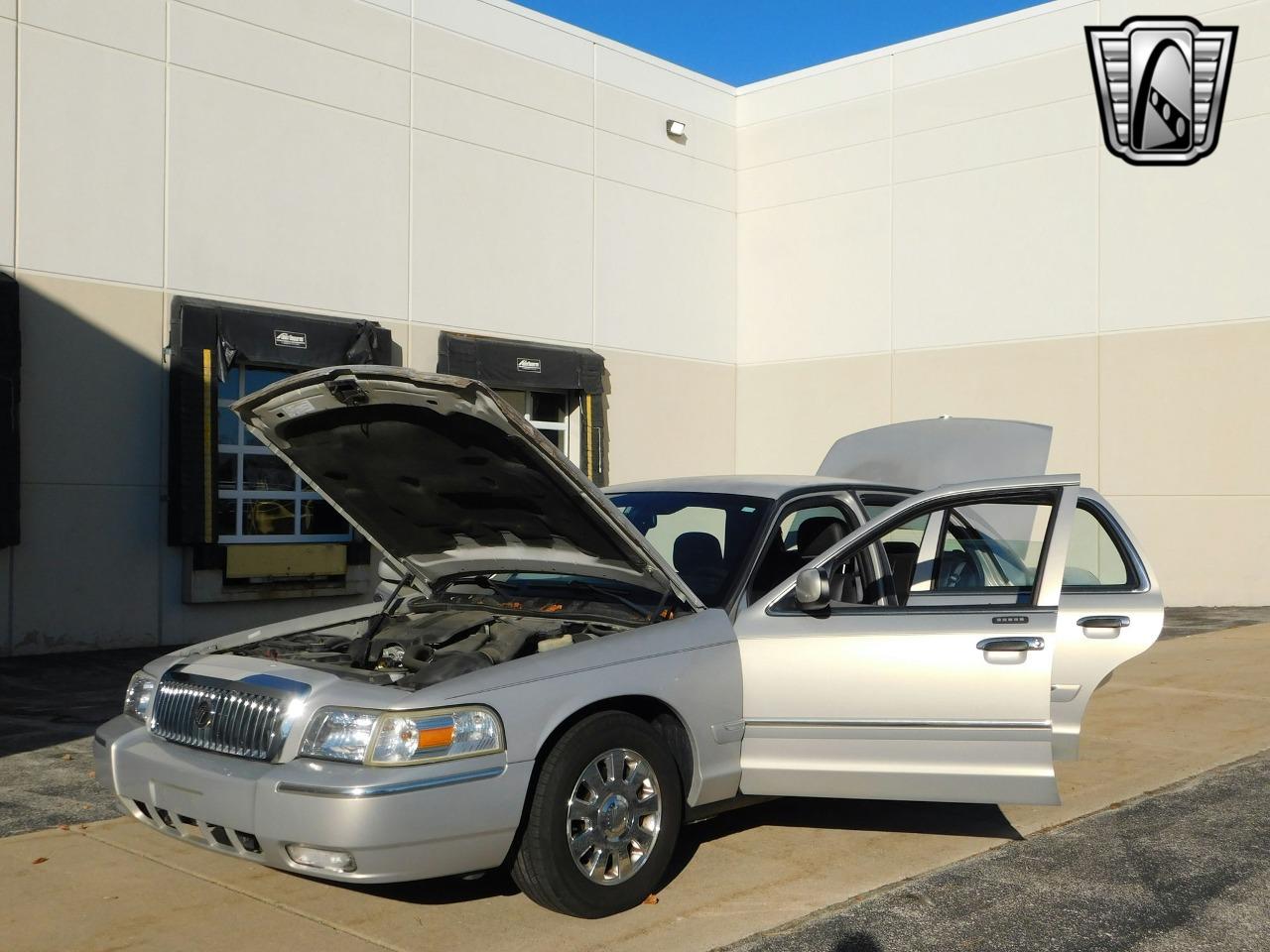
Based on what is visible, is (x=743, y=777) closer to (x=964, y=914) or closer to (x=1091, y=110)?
(x=964, y=914)

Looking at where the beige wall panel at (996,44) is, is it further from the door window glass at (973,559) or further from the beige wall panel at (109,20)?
the door window glass at (973,559)

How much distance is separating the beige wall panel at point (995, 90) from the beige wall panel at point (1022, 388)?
11.0ft

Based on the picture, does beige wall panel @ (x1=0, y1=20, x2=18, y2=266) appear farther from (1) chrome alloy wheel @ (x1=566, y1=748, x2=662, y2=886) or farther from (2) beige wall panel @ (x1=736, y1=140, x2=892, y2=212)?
(2) beige wall panel @ (x1=736, y1=140, x2=892, y2=212)

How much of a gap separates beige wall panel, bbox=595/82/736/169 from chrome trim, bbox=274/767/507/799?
15.6m

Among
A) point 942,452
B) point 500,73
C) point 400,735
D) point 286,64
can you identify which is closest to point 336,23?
point 286,64

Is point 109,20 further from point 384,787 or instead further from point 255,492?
point 384,787

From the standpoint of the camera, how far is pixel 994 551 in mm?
6629

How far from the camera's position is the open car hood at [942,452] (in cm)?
898

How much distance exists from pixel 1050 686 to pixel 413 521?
9.36ft

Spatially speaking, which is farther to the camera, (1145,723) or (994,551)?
(1145,723)

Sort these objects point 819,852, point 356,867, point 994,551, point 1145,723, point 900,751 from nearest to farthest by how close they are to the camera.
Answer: point 356,867 < point 900,751 < point 819,852 < point 994,551 < point 1145,723

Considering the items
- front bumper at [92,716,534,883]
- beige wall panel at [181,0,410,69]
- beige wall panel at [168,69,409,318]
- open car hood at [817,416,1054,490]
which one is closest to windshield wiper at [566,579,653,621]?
front bumper at [92,716,534,883]

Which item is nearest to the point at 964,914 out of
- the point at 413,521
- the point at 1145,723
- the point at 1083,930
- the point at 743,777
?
the point at 1083,930

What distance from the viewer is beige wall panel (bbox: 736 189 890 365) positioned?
1994 centimetres
